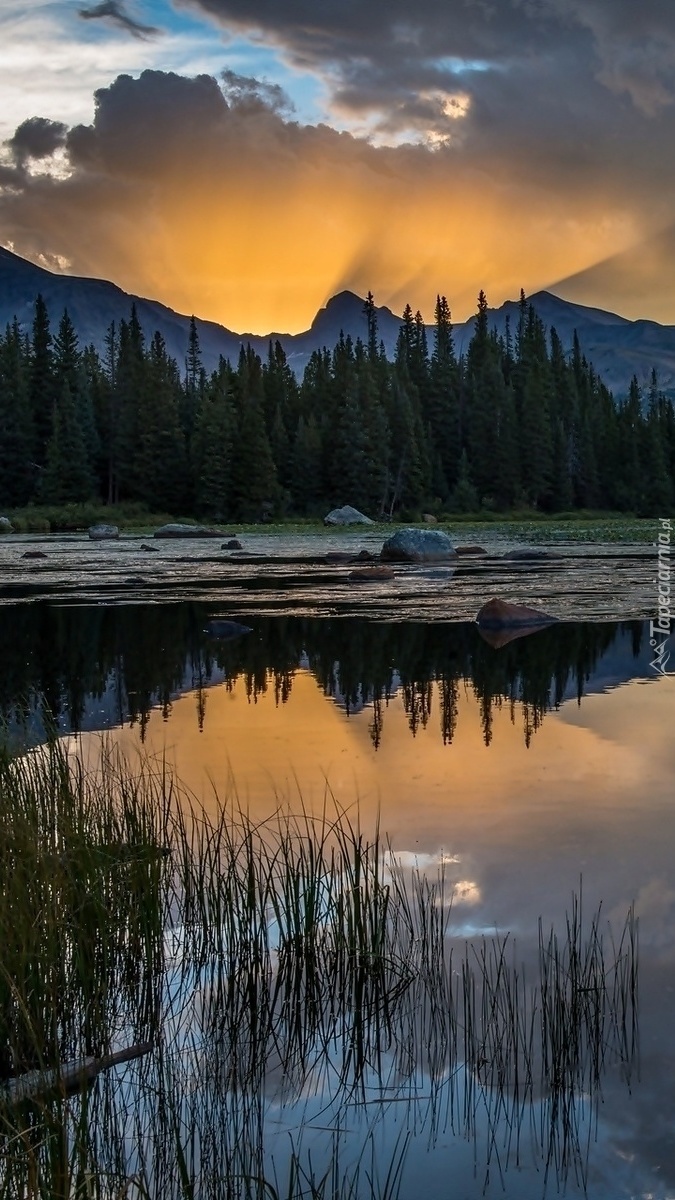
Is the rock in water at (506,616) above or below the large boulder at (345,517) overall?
below

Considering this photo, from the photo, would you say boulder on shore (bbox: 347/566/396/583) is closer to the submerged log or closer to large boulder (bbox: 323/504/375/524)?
the submerged log

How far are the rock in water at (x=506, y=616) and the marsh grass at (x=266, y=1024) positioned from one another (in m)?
12.7

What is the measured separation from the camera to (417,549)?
39.6 metres

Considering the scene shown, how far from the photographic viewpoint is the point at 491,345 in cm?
10350

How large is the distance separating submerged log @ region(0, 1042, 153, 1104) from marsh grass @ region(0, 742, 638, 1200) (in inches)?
1.8

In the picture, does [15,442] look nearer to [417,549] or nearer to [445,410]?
[445,410]

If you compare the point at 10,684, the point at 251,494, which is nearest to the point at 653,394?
the point at 251,494


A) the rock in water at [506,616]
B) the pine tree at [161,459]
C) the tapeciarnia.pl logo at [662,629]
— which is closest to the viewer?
the tapeciarnia.pl logo at [662,629]

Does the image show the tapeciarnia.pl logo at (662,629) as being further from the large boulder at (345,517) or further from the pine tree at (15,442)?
the pine tree at (15,442)

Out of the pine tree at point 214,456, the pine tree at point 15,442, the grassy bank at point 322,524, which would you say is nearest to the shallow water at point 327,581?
the grassy bank at point 322,524

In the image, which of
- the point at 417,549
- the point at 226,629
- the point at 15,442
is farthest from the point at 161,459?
the point at 226,629

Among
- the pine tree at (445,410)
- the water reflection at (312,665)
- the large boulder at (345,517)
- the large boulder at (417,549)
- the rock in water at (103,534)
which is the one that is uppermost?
the pine tree at (445,410)

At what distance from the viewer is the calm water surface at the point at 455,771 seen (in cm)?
430

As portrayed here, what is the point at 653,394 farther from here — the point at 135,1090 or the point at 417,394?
the point at 135,1090
